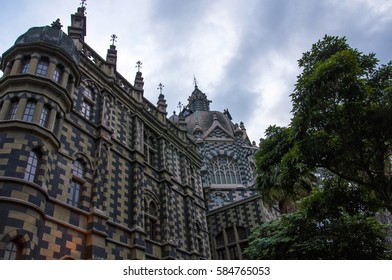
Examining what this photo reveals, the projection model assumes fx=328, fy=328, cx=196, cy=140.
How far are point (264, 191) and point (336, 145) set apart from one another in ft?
10.7

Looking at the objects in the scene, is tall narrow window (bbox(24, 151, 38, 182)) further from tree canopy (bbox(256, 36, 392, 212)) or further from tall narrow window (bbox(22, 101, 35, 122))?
tree canopy (bbox(256, 36, 392, 212))

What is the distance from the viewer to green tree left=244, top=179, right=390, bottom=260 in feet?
39.5

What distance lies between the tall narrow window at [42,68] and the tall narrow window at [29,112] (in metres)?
1.60

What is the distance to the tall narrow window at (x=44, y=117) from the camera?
13250 mm

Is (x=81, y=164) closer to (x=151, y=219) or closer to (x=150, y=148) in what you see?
(x=151, y=219)

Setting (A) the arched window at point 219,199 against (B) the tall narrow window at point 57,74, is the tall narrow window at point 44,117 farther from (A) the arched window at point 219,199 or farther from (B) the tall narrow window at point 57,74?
(A) the arched window at point 219,199

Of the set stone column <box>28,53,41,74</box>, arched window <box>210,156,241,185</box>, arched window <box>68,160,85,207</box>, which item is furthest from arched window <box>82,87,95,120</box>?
arched window <box>210,156,241,185</box>

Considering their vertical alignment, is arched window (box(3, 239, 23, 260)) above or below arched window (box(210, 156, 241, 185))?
below

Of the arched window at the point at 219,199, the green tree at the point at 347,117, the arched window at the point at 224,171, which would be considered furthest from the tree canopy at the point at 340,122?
the arched window at the point at 224,171

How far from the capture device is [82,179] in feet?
47.3

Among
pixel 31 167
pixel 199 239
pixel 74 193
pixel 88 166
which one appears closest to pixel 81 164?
pixel 88 166

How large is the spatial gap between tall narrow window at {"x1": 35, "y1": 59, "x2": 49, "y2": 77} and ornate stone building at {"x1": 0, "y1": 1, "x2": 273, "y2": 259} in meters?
0.06

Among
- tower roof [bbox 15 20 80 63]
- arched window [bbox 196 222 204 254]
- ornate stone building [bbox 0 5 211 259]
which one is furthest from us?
arched window [bbox 196 222 204 254]

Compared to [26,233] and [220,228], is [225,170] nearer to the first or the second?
[220,228]
